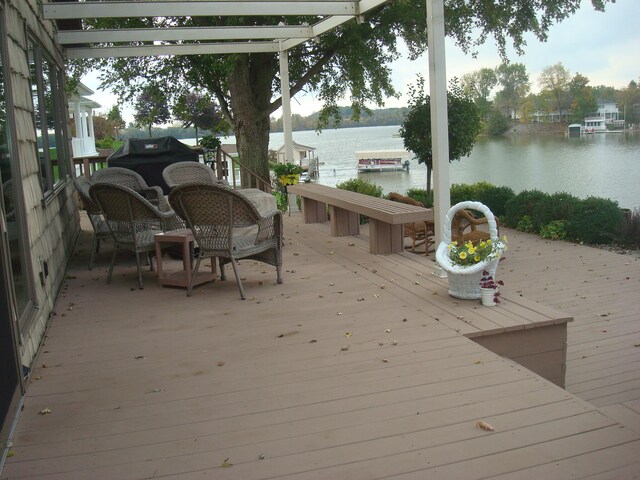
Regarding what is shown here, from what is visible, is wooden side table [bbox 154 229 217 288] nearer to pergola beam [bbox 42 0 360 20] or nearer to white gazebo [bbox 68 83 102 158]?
pergola beam [bbox 42 0 360 20]

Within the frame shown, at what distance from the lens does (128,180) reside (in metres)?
8.09

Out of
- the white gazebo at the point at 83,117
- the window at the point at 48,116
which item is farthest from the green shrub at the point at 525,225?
the white gazebo at the point at 83,117

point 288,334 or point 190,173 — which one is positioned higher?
point 190,173

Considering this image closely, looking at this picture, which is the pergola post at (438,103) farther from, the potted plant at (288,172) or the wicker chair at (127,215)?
the potted plant at (288,172)

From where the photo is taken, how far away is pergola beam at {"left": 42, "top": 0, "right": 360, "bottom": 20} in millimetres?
6691

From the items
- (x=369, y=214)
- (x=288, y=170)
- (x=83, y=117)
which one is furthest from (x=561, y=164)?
(x=83, y=117)

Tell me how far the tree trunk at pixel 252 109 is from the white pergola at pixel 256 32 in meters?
2.87

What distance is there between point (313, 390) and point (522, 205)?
8.52 meters

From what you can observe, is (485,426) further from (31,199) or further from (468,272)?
(31,199)

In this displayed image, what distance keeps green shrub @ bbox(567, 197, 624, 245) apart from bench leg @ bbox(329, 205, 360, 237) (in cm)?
345

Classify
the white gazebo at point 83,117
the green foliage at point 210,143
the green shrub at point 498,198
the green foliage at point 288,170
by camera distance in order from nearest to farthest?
the green foliage at point 288,170
the green shrub at point 498,198
the green foliage at point 210,143
the white gazebo at point 83,117

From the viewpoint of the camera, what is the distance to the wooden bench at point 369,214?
6230 mm

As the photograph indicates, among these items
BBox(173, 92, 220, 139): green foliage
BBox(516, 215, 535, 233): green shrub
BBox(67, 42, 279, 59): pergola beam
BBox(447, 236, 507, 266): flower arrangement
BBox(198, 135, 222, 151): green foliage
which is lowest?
BBox(516, 215, 535, 233): green shrub

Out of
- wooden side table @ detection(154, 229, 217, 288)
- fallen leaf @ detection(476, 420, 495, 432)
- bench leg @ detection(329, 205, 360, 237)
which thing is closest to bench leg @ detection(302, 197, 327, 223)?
bench leg @ detection(329, 205, 360, 237)
